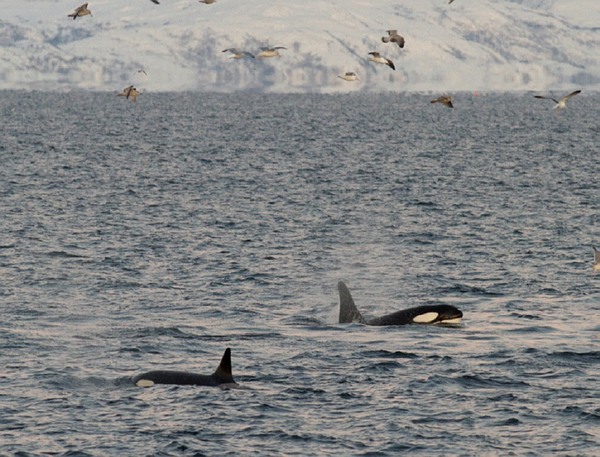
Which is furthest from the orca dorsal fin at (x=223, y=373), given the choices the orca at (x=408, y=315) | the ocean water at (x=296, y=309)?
the orca at (x=408, y=315)

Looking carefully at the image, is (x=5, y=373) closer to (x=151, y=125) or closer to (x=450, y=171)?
(x=450, y=171)

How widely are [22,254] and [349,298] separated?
18.0 m

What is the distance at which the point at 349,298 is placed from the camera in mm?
35312

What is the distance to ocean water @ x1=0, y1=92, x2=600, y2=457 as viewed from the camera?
969 inches

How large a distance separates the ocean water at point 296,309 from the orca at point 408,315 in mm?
546

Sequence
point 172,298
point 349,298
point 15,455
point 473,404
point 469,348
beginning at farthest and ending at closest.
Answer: point 172,298
point 349,298
point 469,348
point 473,404
point 15,455

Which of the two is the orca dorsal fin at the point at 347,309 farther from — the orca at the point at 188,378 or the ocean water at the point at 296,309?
the orca at the point at 188,378

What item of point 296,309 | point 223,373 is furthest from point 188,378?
point 296,309

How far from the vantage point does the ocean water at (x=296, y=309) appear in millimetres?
24625

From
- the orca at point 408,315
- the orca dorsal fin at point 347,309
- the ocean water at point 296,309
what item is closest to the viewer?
the ocean water at point 296,309

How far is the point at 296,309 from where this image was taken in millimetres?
38031

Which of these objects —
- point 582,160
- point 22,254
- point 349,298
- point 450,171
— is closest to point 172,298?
point 349,298

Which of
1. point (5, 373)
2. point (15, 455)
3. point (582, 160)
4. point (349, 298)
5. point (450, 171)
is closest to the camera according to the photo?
point (15, 455)

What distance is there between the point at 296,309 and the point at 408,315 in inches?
176
